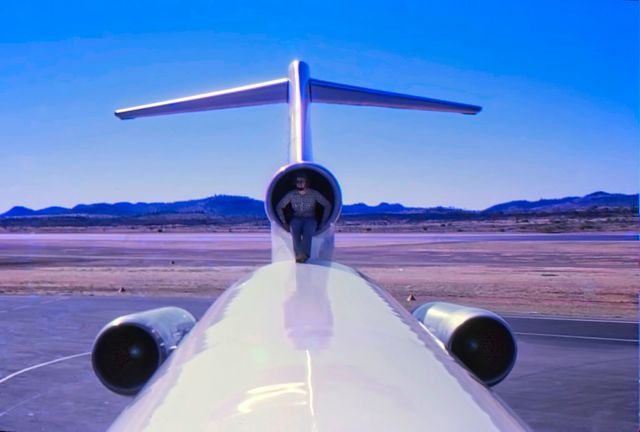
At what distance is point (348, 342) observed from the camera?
341 centimetres

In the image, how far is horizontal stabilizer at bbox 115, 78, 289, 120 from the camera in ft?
32.2

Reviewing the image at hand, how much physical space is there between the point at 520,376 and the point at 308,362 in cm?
1075

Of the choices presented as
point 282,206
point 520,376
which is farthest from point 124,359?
point 520,376

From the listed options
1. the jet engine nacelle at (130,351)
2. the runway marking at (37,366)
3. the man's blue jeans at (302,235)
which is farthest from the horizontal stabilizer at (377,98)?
the runway marking at (37,366)

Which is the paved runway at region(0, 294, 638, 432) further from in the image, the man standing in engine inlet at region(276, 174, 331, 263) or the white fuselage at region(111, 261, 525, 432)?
the white fuselage at region(111, 261, 525, 432)

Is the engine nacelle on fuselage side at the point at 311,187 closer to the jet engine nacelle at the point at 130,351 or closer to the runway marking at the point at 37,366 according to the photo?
the jet engine nacelle at the point at 130,351

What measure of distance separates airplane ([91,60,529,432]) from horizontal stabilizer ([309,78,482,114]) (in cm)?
401

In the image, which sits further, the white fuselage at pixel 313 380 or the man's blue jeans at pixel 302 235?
the man's blue jeans at pixel 302 235

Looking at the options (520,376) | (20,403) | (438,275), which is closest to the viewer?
(20,403)

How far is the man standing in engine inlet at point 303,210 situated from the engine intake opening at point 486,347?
1.96 m

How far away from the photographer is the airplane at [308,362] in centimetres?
253

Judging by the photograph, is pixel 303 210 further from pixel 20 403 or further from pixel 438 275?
pixel 438 275

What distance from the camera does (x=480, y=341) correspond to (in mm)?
6176

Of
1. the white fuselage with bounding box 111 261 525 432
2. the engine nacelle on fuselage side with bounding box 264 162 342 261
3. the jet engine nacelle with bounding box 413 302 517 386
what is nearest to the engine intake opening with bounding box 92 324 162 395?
the white fuselage with bounding box 111 261 525 432
